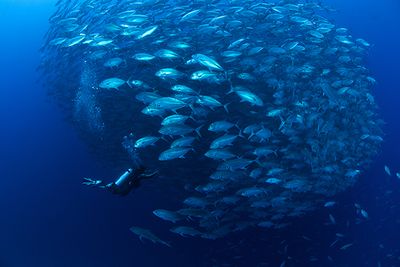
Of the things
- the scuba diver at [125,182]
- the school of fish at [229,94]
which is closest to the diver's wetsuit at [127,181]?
the scuba diver at [125,182]

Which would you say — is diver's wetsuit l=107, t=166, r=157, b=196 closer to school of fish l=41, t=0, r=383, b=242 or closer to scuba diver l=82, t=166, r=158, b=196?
scuba diver l=82, t=166, r=158, b=196

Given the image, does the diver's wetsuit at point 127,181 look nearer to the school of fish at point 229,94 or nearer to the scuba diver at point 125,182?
the scuba diver at point 125,182

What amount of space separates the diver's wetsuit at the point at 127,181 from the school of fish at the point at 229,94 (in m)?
1.76

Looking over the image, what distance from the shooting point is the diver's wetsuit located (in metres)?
4.76

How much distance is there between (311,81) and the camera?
9.09 m

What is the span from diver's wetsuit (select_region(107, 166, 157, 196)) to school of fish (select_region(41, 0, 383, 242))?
5.76 feet

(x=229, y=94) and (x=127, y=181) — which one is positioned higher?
(x=127, y=181)

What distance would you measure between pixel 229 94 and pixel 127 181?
4.69 meters

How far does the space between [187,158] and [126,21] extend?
4.07 meters

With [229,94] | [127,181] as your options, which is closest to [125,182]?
[127,181]

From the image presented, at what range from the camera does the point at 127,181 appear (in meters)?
4.82

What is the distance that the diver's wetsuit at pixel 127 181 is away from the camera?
4.76 meters

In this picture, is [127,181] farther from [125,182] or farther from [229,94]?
[229,94]

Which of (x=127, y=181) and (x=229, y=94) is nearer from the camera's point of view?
(x=127, y=181)
